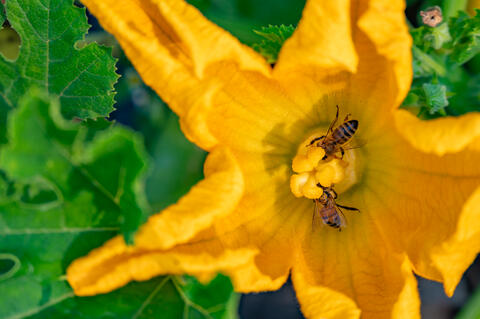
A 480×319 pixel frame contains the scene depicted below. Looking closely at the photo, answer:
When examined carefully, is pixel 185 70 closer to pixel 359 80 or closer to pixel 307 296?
pixel 359 80

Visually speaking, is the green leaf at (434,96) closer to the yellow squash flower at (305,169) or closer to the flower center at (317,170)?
the yellow squash flower at (305,169)

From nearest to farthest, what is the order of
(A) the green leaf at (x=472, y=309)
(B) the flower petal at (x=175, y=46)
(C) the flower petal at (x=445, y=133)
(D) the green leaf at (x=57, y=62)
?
(C) the flower petal at (x=445, y=133) → (B) the flower petal at (x=175, y=46) → (D) the green leaf at (x=57, y=62) → (A) the green leaf at (x=472, y=309)

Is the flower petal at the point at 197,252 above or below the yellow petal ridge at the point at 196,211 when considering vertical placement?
below

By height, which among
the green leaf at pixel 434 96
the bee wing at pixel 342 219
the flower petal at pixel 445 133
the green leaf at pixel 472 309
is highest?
the flower petal at pixel 445 133

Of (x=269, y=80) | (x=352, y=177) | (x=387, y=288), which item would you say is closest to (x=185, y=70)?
(x=269, y=80)

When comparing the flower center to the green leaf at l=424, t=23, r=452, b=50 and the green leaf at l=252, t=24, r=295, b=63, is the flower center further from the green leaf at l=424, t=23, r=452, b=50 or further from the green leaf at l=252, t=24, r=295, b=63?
the green leaf at l=424, t=23, r=452, b=50

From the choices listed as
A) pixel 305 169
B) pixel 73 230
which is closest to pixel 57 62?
pixel 73 230

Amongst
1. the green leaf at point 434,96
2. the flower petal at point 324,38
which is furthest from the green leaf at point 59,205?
the green leaf at point 434,96
